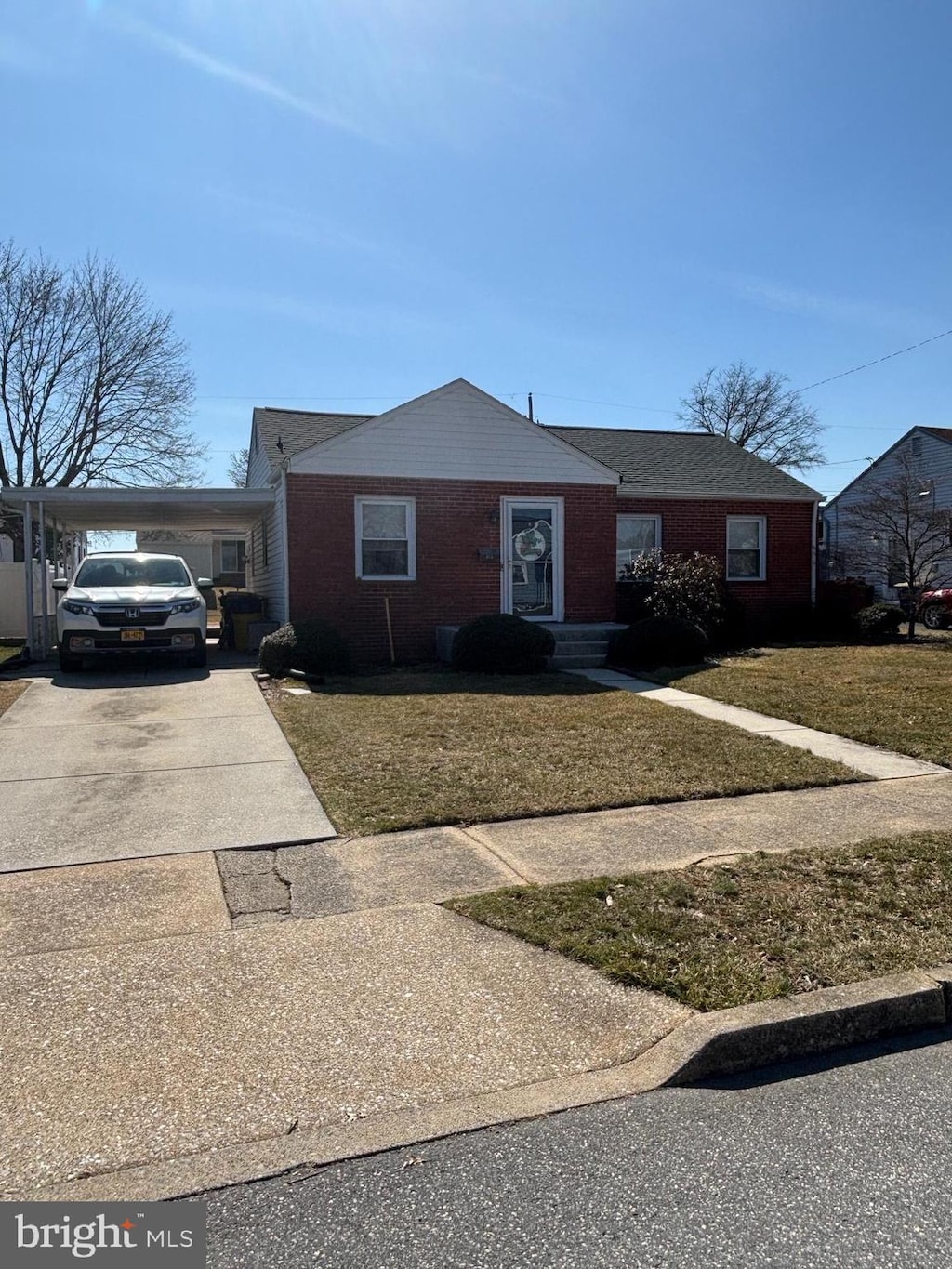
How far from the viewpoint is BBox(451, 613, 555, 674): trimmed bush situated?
11992 millimetres

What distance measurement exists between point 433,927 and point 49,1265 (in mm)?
2000

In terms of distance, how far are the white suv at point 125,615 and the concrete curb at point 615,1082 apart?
1077 cm

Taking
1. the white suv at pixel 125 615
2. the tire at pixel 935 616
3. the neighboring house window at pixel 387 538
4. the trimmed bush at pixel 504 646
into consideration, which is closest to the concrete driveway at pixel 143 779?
the white suv at pixel 125 615

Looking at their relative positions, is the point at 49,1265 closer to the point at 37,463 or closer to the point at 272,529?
the point at 272,529

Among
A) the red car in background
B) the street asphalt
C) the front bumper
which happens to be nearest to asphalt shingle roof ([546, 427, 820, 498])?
the red car in background

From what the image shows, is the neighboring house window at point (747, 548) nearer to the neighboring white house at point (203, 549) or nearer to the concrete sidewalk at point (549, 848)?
the concrete sidewalk at point (549, 848)

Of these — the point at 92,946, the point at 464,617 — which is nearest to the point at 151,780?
the point at 92,946

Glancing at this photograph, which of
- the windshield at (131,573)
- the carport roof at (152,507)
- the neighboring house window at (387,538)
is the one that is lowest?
the windshield at (131,573)

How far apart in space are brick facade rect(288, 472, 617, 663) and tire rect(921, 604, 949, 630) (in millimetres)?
9386

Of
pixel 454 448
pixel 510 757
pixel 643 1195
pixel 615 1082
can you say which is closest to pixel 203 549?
pixel 454 448

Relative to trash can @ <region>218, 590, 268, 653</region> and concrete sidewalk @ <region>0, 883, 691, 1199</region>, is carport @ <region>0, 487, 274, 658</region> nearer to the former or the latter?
trash can @ <region>218, 590, 268, 653</region>

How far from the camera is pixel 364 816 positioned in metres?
5.65

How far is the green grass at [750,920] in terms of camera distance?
3.43 meters

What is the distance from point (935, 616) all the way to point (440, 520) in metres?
12.9
